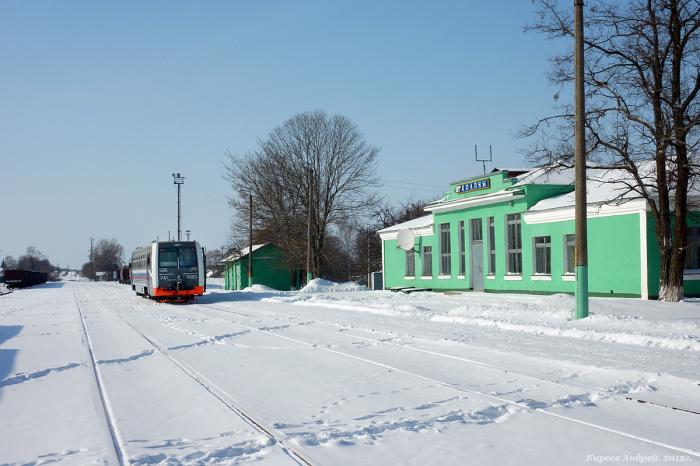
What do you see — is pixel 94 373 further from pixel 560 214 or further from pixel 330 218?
pixel 330 218

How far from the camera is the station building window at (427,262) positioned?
3934 centimetres

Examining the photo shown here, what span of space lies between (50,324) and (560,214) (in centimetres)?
1934

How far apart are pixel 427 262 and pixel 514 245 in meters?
8.22

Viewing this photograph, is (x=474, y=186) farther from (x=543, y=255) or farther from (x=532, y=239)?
(x=543, y=255)

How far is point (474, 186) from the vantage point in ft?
113

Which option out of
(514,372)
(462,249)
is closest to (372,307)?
(462,249)

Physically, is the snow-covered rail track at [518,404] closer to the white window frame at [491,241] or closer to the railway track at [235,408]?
the railway track at [235,408]

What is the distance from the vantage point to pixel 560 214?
2867cm

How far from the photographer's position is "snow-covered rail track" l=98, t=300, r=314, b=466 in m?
6.25

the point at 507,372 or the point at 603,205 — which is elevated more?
the point at 603,205

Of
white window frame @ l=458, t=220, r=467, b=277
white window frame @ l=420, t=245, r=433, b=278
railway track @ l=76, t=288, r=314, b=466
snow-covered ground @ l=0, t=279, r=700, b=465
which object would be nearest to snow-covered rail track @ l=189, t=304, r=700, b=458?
snow-covered ground @ l=0, t=279, r=700, b=465

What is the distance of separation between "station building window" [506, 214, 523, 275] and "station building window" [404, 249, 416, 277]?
9.33 m

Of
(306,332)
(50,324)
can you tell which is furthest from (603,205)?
(50,324)

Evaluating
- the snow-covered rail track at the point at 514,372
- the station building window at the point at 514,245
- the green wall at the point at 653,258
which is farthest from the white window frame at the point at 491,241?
the snow-covered rail track at the point at 514,372
